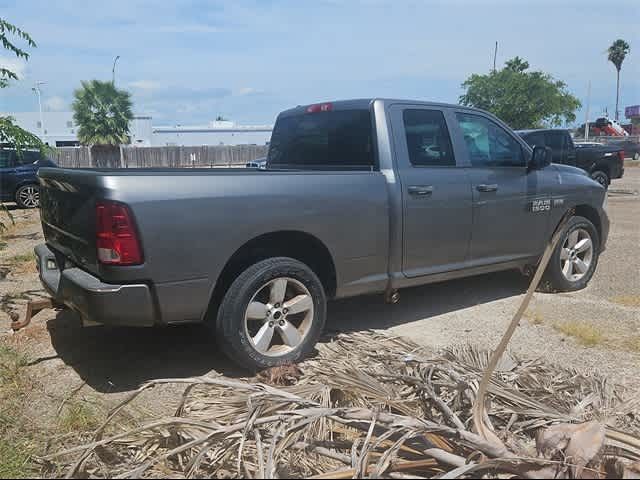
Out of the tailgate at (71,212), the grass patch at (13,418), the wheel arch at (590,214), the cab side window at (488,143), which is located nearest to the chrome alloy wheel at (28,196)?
the grass patch at (13,418)

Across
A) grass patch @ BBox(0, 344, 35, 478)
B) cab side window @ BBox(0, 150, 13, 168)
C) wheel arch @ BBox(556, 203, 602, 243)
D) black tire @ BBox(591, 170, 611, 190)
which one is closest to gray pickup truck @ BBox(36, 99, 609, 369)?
wheel arch @ BBox(556, 203, 602, 243)

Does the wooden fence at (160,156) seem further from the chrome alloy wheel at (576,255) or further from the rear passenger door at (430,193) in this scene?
the rear passenger door at (430,193)

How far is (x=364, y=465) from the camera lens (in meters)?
2.53

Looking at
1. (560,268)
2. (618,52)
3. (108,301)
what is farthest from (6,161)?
(618,52)

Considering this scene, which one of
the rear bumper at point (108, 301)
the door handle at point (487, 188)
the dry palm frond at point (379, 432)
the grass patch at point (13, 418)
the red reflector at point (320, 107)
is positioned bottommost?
the grass patch at point (13, 418)

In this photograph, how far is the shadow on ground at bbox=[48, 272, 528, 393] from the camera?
13.5ft

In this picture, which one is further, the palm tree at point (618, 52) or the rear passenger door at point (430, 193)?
the palm tree at point (618, 52)

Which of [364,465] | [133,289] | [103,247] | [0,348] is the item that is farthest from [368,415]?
[0,348]

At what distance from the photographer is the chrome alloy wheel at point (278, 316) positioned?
3.93 metres

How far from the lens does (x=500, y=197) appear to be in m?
5.27

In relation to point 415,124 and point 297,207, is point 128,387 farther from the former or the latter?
Result: point 415,124

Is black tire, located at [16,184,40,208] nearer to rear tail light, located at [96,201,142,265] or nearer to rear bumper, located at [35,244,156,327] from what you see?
rear bumper, located at [35,244,156,327]

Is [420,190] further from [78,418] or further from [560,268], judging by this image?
[78,418]

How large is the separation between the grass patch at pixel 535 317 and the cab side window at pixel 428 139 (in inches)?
62.9
